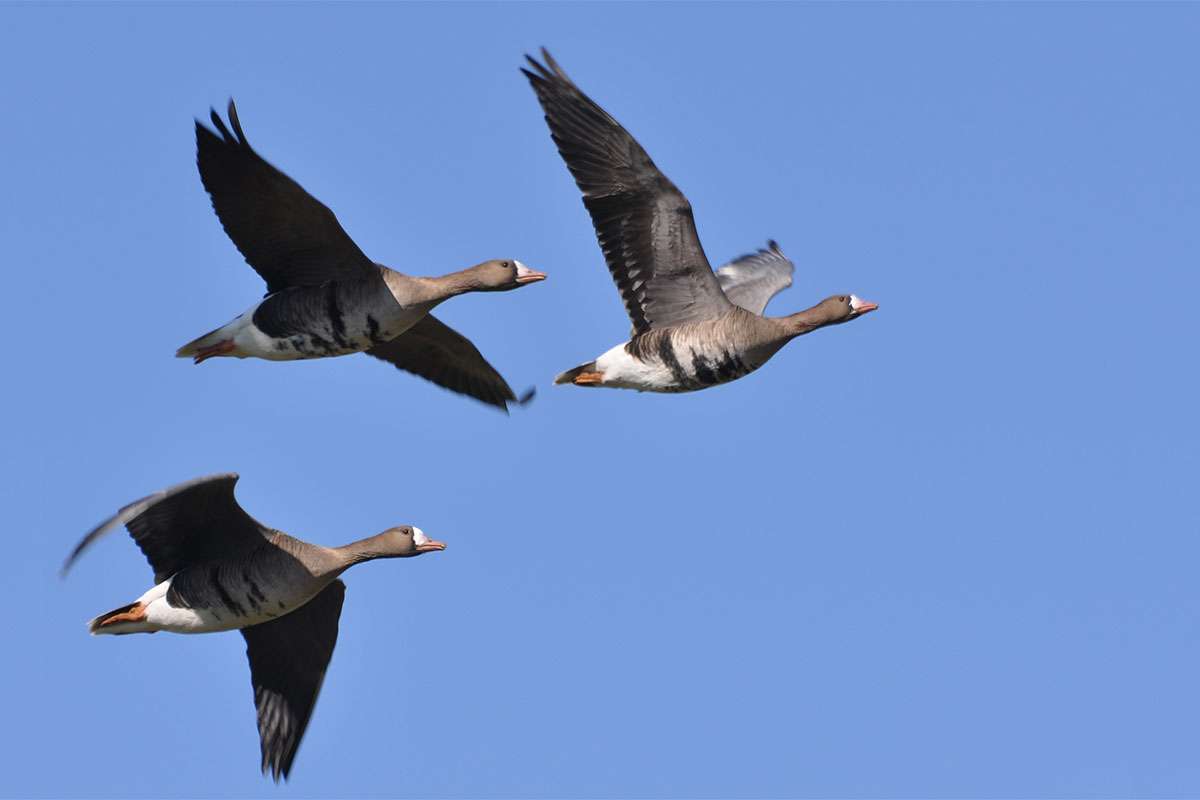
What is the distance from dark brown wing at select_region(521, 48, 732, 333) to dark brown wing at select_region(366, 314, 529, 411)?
290 centimetres

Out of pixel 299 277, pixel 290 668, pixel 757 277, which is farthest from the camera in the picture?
pixel 757 277

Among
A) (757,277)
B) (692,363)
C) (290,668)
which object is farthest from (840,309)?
(290,668)

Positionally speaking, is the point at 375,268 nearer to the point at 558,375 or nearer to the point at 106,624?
the point at 558,375

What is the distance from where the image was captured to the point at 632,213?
19516 mm

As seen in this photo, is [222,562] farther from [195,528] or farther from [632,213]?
[632,213]

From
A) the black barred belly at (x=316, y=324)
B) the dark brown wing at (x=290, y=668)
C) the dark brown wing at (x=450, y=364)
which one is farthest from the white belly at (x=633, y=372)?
the dark brown wing at (x=290, y=668)

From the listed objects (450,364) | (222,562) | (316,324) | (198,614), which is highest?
(450,364)

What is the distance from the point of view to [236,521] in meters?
17.8

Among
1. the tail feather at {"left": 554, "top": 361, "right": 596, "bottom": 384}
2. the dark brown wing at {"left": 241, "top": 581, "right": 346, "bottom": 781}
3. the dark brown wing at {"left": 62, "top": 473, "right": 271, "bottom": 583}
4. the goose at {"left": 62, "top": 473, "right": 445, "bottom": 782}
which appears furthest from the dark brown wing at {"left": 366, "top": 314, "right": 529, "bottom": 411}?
the dark brown wing at {"left": 62, "top": 473, "right": 271, "bottom": 583}

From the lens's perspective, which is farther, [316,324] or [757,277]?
[757,277]

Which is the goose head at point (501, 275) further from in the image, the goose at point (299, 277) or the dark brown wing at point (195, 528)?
the dark brown wing at point (195, 528)

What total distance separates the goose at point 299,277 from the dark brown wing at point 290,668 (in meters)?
2.34

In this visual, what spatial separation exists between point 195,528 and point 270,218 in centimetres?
307

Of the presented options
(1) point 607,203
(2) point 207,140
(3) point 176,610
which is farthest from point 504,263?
(3) point 176,610
